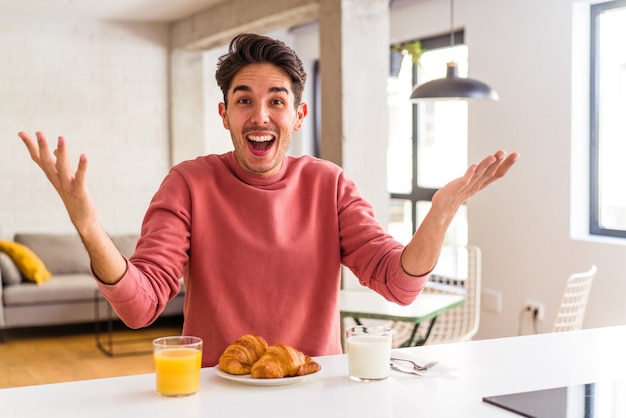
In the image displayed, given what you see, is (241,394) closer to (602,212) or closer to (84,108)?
(602,212)

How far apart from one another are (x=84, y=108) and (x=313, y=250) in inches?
217

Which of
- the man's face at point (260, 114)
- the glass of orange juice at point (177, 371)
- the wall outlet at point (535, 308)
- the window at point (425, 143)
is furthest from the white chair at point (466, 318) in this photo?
the glass of orange juice at point (177, 371)

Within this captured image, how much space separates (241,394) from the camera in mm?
1391

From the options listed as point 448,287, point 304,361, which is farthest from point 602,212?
point 304,361

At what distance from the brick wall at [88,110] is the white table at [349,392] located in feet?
18.3

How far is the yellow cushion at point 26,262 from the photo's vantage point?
6.11 meters

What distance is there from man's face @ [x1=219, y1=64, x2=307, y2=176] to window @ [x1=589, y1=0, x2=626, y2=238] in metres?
3.37

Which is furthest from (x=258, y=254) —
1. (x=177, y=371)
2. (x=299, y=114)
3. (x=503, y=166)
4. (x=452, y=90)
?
(x=452, y=90)

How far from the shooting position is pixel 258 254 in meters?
1.80

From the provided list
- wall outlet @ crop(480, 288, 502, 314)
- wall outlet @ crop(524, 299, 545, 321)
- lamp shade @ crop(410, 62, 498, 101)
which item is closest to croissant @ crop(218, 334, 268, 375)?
lamp shade @ crop(410, 62, 498, 101)

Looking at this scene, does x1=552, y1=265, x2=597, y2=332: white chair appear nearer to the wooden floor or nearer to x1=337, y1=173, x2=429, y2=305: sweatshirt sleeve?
x1=337, y1=173, x2=429, y2=305: sweatshirt sleeve

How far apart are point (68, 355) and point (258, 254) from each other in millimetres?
4213

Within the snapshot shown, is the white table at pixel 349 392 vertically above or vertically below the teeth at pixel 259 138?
below

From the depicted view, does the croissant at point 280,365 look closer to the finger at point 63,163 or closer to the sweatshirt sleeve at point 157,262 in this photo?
the sweatshirt sleeve at point 157,262
